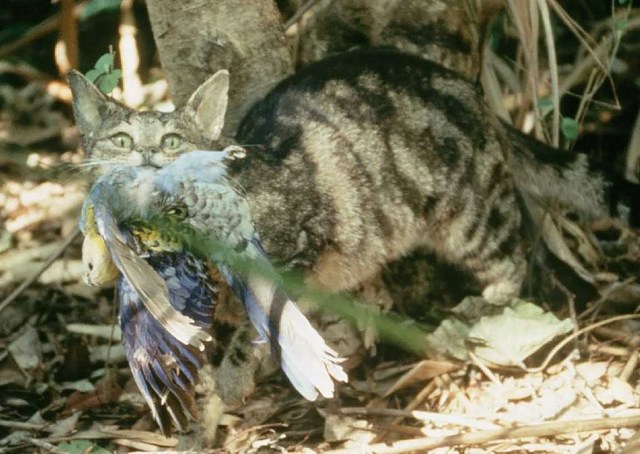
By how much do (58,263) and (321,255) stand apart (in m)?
1.69

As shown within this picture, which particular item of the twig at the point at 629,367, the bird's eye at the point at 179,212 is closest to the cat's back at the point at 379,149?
the twig at the point at 629,367

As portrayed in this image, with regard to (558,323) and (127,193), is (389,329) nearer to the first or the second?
(127,193)

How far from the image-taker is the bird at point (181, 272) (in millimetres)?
2139

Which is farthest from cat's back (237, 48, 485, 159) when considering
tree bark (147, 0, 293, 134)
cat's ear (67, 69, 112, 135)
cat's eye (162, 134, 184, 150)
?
cat's ear (67, 69, 112, 135)

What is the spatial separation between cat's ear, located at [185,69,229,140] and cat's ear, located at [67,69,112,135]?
324 millimetres

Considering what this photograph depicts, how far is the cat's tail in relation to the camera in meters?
3.88

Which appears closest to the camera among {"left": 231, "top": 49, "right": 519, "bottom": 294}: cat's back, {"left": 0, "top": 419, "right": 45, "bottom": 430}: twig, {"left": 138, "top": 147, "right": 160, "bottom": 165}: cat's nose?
{"left": 138, "top": 147, "right": 160, "bottom": 165}: cat's nose

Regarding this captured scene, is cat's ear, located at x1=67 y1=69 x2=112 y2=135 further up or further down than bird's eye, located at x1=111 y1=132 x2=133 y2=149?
further up

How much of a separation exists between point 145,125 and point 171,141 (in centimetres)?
13

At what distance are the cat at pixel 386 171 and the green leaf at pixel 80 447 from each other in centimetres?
53

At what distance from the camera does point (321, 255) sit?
3.57 meters

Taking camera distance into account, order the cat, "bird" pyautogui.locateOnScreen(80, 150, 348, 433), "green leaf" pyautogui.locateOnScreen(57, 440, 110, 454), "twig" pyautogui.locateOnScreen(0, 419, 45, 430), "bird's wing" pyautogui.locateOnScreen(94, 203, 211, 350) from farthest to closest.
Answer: the cat < "twig" pyautogui.locateOnScreen(0, 419, 45, 430) < "green leaf" pyautogui.locateOnScreen(57, 440, 110, 454) < "bird" pyautogui.locateOnScreen(80, 150, 348, 433) < "bird's wing" pyautogui.locateOnScreen(94, 203, 211, 350)

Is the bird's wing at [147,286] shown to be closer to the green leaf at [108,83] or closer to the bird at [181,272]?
the bird at [181,272]

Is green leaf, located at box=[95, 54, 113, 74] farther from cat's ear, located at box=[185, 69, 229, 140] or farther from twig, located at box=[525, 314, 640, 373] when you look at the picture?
twig, located at box=[525, 314, 640, 373]
